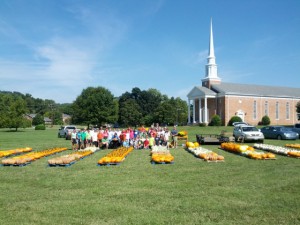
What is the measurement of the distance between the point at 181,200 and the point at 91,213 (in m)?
2.38

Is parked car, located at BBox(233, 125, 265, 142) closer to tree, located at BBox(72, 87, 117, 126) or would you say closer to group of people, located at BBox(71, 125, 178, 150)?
group of people, located at BBox(71, 125, 178, 150)

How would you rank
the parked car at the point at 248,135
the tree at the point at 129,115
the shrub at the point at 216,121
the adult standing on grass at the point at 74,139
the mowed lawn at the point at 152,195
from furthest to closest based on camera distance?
the tree at the point at 129,115, the shrub at the point at 216,121, the parked car at the point at 248,135, the adult standing on grass at the point at 74,139, the mowed lawn at the point at 152,195

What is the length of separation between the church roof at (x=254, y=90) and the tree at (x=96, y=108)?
24.4m

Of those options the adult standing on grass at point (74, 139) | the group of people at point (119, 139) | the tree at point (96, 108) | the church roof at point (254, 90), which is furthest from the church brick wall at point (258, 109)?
the adult standing on grass at point (74, 139)

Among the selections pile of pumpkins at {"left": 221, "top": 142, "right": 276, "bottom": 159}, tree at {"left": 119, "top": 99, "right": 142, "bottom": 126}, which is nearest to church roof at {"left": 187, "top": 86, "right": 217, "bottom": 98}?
tree at {"left": 119, "top": 99, "right": 142, "bottom": 126}

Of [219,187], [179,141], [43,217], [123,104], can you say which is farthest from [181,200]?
[123,104]

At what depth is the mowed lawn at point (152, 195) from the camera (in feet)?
24.3

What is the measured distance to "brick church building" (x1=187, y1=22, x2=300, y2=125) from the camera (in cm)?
7394

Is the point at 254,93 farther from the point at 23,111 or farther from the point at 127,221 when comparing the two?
the point at 127,221

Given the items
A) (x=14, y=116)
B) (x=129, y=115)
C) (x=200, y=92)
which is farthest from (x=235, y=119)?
(x=14, y=116)

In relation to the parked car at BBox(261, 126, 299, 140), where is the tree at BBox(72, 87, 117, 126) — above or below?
above

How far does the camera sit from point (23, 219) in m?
7.34

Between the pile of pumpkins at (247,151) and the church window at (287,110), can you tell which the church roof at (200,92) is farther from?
the pile of pumpkins at (247,151)

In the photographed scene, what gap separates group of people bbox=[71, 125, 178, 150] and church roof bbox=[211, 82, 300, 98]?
1938 inches
